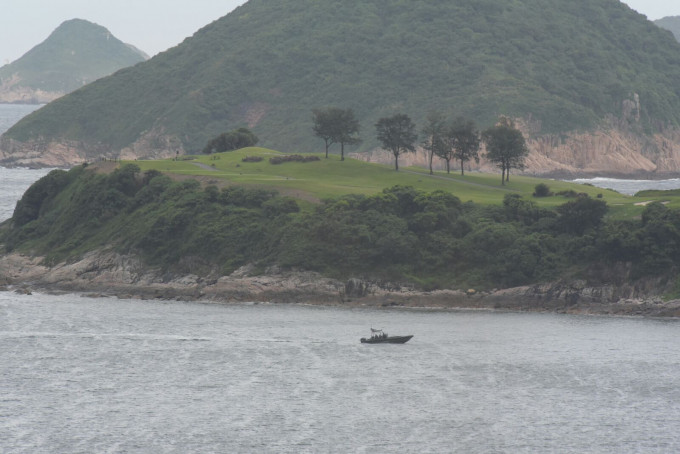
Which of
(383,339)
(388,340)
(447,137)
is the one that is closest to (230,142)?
(447,137)

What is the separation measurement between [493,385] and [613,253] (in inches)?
1441

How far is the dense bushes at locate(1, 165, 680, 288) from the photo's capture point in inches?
4026

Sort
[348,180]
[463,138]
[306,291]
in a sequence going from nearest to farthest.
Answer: [306,291] < [348,180] < [463,138]

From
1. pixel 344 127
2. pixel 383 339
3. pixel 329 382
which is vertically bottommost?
pixel 329 382

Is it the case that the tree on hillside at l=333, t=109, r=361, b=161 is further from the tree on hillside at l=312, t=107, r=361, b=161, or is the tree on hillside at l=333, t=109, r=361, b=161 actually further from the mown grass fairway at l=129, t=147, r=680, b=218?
the mown grass fairway at l=129, t=147, r=680, b=218

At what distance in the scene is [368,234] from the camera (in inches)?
4264

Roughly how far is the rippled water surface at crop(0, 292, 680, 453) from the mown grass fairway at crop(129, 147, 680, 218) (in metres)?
31.6

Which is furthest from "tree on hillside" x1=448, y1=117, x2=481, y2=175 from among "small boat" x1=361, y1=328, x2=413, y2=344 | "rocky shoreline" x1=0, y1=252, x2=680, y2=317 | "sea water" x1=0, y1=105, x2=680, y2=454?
"small boat" x1=361, y1=328, x2=413, y2=344

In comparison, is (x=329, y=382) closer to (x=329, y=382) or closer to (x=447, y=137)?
(x=329, y=382)

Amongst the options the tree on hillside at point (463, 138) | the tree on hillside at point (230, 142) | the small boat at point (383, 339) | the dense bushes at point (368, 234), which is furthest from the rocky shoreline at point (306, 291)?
the tree on hillside at point (230, 142)

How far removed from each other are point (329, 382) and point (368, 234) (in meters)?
40.5

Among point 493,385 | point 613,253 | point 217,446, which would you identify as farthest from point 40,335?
point 613,253

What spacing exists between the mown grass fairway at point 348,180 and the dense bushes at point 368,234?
19.4 ft

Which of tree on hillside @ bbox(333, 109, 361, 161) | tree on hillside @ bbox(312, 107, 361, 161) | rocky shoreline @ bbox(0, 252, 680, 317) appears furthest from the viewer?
tree on hillside @ bbox(312, 107, 361, 161)
